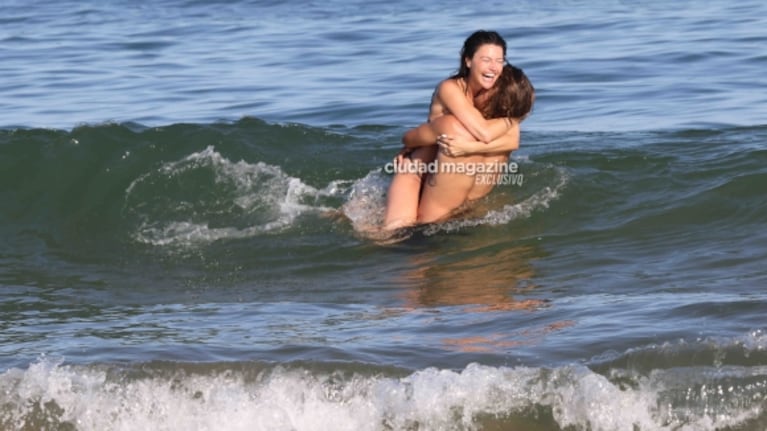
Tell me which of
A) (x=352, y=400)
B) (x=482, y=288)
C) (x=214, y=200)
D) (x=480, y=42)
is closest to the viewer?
(x=352, y=400)

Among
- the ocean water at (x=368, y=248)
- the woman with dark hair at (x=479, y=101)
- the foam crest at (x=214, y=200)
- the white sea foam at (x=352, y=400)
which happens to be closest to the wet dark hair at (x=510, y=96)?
the woman with dark hair at (x=479, y=101)

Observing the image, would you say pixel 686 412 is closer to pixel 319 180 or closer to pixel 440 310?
pixel 440 310

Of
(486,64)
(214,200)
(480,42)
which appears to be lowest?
(214,200)

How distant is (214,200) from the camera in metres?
10.3

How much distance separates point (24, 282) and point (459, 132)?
2688 mm

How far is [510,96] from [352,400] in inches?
121

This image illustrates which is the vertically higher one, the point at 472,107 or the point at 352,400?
the point at 472,107

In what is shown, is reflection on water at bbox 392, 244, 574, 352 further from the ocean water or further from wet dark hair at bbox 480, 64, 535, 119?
wet dark hair at bbox 480, 64, 535, 119

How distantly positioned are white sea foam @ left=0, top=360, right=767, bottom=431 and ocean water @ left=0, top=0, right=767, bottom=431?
0.01 meters

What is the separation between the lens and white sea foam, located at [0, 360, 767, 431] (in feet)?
19.2

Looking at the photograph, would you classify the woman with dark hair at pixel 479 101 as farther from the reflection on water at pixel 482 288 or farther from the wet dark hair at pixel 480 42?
the reflection on water at pixel 482 288

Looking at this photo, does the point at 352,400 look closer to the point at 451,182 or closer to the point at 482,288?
the point at 482,288

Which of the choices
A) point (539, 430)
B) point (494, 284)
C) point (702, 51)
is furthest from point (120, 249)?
point (702, 51)

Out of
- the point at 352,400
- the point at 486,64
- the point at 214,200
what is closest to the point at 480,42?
the point at 486,64
